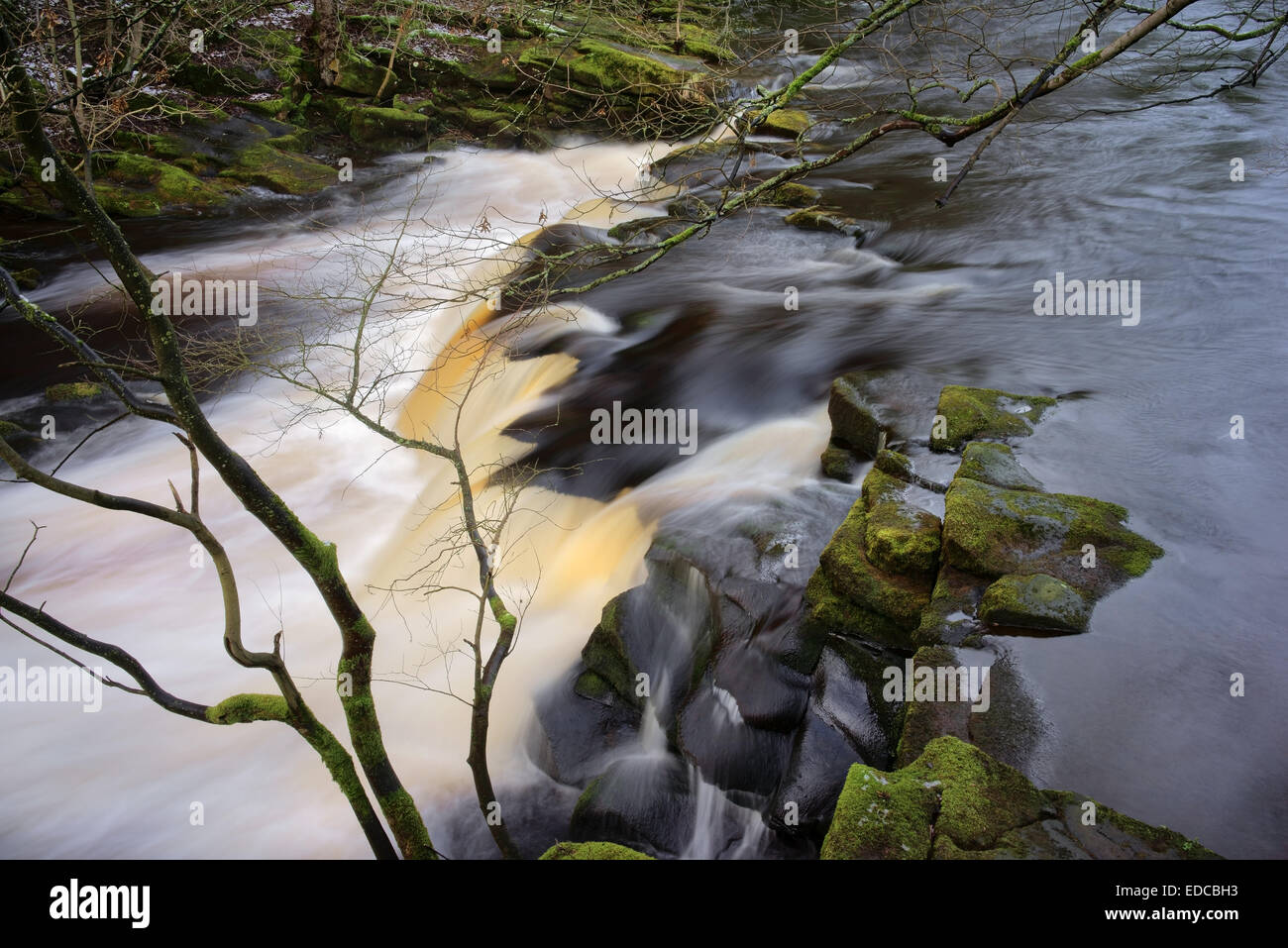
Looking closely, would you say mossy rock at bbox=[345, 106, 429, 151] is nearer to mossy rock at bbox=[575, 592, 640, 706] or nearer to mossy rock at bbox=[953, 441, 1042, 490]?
mossy rock at bbox=[575, 592, 640, 706]

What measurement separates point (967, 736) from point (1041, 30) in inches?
689

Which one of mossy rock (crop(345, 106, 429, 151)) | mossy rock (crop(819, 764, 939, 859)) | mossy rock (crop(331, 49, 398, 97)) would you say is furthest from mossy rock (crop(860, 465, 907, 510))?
mossy rock (crop(331, 49, 398, 97))

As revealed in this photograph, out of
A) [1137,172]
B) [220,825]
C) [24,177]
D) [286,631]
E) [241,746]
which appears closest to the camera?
[220,825]

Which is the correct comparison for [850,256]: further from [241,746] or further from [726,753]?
[241,746]

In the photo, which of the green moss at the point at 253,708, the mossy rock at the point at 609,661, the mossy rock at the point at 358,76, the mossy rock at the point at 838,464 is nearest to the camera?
the green moss at the point at 253,708

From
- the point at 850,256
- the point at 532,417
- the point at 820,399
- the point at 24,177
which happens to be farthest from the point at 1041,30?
the point at 24,177

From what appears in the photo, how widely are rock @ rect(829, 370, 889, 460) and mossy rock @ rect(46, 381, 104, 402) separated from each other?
8817 millimetres

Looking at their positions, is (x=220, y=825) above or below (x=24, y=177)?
below

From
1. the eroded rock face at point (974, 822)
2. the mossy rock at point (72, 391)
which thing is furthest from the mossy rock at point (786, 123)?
the eroded rock face at point (974, 822)

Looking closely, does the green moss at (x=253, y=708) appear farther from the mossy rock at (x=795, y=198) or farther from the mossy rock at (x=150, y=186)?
the mossy rock at (x=150, y=186)

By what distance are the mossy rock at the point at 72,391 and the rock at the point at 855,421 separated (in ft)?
28.9

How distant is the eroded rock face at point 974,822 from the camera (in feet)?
11.8

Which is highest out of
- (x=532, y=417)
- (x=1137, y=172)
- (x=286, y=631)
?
(x=1137, y=172)
